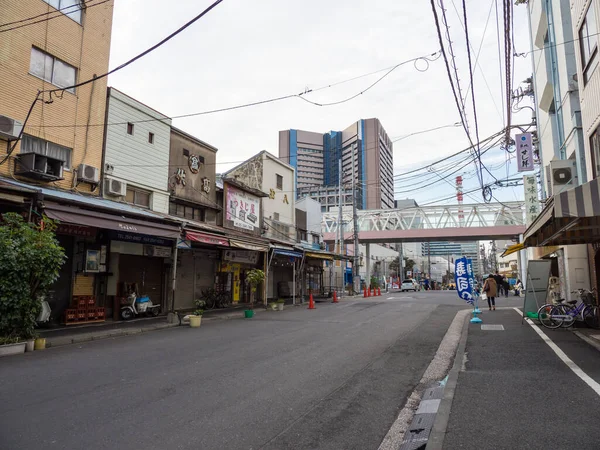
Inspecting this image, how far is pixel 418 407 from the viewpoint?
5.21 meters

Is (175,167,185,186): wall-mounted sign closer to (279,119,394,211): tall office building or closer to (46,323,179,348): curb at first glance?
(46,323,179,348): curb

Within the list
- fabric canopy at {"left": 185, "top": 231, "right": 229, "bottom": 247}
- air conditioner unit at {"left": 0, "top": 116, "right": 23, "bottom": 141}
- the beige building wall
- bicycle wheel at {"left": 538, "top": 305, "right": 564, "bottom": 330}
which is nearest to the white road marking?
bicycle wheel at {"left": 538, "top": 305, "right": 564, "bottom": 330}

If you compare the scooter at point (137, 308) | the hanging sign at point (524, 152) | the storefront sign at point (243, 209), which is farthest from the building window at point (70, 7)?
the hanging sign at point (524, 152)

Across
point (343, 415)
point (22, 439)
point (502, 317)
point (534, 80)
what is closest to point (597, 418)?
point (343, 415)

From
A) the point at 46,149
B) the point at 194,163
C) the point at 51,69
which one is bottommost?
the point at 46,149

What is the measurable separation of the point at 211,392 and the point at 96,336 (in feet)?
22.7

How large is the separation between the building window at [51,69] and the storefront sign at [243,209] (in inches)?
358

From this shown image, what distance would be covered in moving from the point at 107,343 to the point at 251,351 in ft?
13.2

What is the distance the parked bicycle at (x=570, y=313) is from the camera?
11789 millimetres

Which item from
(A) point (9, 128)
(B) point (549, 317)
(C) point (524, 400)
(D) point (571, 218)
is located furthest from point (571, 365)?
(A) point (9, 128)

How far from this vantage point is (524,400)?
5227 millimetres

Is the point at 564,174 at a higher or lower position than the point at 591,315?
higher

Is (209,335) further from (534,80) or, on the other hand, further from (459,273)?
(534,80)

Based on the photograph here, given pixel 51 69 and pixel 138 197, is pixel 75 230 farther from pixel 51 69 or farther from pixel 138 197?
pixel 51 69
